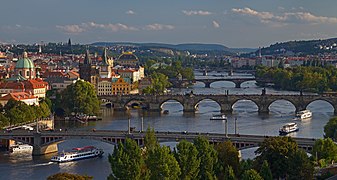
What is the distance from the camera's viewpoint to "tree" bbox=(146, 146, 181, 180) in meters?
20.0

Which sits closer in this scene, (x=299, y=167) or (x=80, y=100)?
(x=299, y=167)

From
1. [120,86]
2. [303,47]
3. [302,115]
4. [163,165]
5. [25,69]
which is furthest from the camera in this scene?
[303,47]

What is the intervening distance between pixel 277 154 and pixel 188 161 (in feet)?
10.2

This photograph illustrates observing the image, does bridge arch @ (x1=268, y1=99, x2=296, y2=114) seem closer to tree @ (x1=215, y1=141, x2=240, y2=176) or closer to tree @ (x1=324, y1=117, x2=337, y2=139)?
tree @ (x1=324, y1=117, x2=337, y2=139)

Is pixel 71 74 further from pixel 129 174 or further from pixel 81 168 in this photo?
pixel 129 174

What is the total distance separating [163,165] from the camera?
20.0 metres

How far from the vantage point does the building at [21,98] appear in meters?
43.2

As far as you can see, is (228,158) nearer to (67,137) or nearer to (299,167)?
(299,167)

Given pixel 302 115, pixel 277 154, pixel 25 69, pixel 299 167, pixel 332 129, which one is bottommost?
pixel 302 115

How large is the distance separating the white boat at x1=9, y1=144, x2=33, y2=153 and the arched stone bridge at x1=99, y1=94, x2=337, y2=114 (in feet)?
64.0

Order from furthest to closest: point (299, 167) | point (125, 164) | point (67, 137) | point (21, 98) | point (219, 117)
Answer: point (219, 117) → point (21, 98) → point (67, 137) → point (299, 167) → point (125, 164)

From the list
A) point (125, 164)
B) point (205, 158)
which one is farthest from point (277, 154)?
Result: point (125, 164)

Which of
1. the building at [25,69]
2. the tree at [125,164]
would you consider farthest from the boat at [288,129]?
the building at [25,69]

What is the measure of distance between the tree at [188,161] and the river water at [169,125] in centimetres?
568
